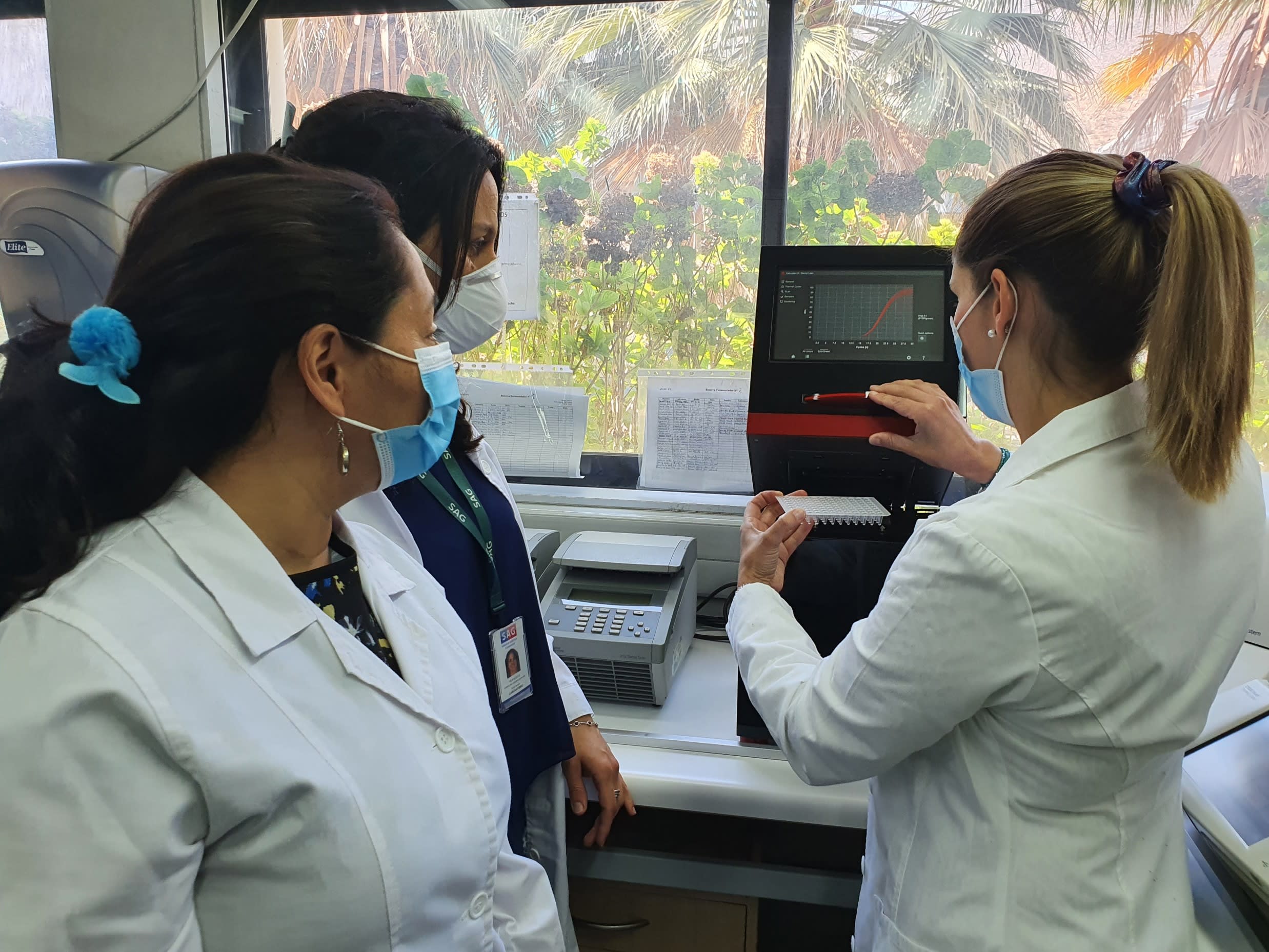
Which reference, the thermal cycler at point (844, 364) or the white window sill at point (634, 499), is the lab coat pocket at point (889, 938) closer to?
the thermal cycler at point (844, 364)

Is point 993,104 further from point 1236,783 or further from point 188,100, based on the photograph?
point 188,100

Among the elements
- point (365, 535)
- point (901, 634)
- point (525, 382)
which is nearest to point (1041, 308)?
point (901, 634)

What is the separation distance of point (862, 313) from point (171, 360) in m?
1.00

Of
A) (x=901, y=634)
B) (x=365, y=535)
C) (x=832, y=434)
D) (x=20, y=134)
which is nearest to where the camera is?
(x=901, y=634)

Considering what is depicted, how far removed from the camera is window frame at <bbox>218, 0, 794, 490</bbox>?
1775 millimetres

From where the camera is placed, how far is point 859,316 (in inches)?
52.6

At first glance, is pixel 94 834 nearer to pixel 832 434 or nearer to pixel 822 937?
pixel 832 434

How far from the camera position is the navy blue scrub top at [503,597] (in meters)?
1.13

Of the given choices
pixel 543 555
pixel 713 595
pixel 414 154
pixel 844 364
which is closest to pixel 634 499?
pixel 713 595

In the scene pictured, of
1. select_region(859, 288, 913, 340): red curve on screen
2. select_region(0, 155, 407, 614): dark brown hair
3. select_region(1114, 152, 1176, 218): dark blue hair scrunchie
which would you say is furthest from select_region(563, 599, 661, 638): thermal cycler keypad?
select_region(1114, 152, 1176, 218): dark blue hair scrunchie

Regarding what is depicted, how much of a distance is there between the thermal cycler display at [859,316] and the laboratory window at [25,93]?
1846 mm

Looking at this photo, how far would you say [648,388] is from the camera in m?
1.93

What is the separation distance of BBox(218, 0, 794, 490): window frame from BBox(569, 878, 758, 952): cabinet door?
918mm

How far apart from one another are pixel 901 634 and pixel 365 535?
62 centimetres
